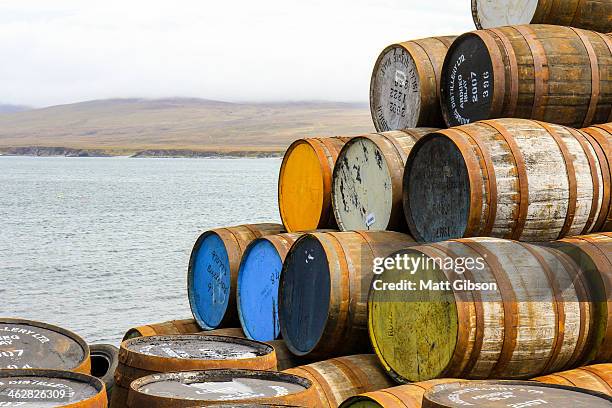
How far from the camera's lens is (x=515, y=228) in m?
6.03

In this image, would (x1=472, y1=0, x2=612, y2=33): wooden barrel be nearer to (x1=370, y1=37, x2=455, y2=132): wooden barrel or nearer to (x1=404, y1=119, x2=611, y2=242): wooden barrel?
(x1=370, y1=37, x2=455, y2=132): wooden barrel

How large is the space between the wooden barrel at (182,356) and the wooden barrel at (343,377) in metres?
0.78

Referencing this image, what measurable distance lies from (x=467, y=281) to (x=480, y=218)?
30.2 inches

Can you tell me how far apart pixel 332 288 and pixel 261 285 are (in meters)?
1.39

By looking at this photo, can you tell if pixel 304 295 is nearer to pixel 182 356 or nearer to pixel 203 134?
pixel 182 356

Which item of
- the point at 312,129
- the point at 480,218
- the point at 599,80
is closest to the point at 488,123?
the point at 480,218

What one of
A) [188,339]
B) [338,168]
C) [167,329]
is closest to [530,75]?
[338,168]

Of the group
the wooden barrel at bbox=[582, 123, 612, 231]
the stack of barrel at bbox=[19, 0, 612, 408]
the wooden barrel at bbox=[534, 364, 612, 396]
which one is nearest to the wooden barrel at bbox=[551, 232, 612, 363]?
the stack of barrel at bbox=[19, 0, 612, 408]

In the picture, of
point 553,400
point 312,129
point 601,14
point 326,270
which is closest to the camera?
point 553,400

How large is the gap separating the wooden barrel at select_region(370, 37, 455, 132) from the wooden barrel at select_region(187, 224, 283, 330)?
148 cm

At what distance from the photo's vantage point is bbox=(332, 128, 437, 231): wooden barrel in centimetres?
691

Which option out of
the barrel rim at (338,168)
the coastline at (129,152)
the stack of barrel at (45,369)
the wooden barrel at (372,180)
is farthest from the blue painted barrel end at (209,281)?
the coastline at (129,152)

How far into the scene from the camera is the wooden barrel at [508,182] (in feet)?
19.5

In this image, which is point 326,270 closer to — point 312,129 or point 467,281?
point 467,281
